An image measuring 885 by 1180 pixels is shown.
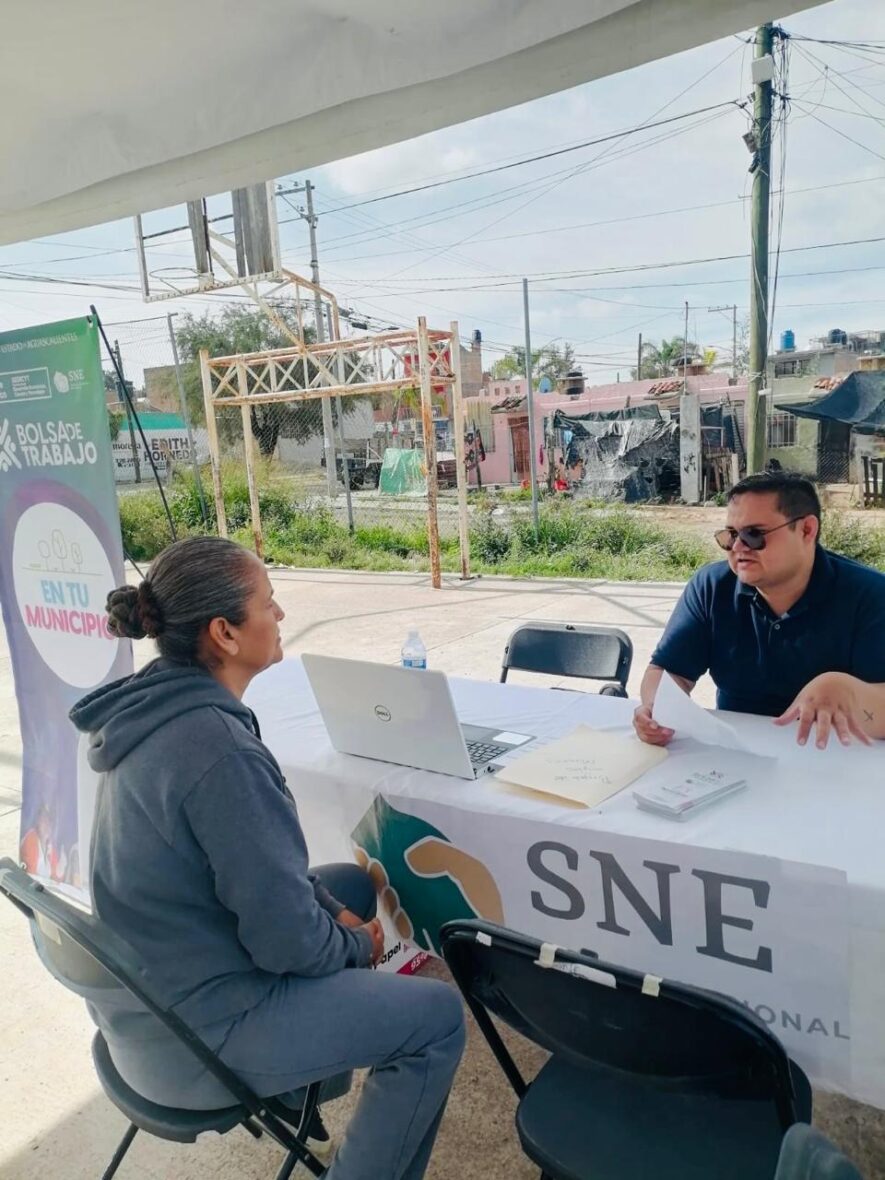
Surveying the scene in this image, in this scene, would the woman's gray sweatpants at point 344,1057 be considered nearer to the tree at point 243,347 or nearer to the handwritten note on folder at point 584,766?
the handwritten note on folder at point 584,766

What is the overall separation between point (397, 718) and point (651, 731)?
0.60 metres

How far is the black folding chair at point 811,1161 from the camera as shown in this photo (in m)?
0.70

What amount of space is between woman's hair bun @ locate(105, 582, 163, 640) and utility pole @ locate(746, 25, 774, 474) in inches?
246

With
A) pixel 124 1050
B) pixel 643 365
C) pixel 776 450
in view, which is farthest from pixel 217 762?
pixel 643 365

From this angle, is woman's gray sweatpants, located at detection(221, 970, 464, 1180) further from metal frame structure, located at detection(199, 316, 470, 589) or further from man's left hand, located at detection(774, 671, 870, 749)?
metal frame structure, located at detection(199, 316, 470, 589)

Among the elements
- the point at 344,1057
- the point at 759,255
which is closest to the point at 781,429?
the point at 759,255

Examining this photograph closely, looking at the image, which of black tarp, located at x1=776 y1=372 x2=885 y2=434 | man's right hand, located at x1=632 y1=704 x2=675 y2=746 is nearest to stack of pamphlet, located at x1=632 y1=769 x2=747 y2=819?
man's right hand, located at x1=632 y1=704 x2=675 y2=746

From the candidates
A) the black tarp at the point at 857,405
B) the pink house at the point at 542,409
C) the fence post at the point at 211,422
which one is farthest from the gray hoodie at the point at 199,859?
the pink house at the point at 542,409

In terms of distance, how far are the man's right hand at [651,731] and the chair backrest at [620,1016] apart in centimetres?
77

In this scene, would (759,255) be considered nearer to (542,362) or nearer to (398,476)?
(398,476)

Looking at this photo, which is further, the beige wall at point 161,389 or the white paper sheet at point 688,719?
the beige wall at point 161,389

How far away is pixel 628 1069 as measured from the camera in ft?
3.84

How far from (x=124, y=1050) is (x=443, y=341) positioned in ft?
24.3

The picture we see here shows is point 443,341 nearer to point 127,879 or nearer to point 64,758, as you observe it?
point 64,758
